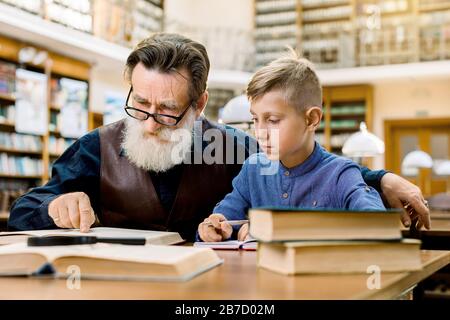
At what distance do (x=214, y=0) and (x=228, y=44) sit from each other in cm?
128

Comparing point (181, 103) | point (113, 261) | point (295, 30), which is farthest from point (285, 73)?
point (295, 30)

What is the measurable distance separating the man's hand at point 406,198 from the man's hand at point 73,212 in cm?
82

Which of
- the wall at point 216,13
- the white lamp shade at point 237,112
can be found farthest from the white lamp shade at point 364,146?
the wall at point 216,13

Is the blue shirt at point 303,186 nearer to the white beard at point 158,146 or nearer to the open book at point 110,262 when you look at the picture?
the white beard at point 158,146

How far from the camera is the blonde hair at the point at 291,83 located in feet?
5.37

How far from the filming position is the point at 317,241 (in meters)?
0.96

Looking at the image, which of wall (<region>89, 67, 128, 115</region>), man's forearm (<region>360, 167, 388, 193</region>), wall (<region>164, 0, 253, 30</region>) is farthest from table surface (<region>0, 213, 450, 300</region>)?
wall (<region>164, 0, 253, 30</region>)

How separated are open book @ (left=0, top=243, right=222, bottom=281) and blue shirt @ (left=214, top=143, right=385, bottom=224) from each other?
0.51m

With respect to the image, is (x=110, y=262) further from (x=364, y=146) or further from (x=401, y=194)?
(x=364, y=146)

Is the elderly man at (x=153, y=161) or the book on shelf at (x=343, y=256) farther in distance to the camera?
the elderly man at (x=153, y=161)

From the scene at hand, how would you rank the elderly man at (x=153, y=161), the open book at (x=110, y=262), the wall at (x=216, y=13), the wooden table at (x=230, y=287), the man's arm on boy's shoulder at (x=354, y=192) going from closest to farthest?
the wooden table at (x=230, y=287) → the open book at (x=110, y=262) → the man's arm on boy's shoulder at (x=354, y=192) → the elderly man at (x=153, y=161) → the wall at (x=216, y=13)

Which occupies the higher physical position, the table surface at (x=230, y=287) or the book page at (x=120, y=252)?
the book page at (x=120, y=252)

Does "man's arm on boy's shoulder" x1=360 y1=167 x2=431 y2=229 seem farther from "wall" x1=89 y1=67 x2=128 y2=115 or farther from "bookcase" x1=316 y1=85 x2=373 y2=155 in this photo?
"bookcase" x1=316 y1=85 x2=373 y2=155
